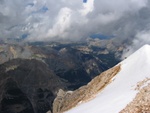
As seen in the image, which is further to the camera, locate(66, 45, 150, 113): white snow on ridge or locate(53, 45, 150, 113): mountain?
locate(66, 45, 150, 113): white snow on ridge

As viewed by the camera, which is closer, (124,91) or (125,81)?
(124,91)

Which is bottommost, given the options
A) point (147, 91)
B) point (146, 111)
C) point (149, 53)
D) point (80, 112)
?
point (146, 111)

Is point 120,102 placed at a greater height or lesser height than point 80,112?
lesser

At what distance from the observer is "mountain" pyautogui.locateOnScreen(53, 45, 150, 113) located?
115 feet

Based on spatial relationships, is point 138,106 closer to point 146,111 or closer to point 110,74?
point 146,111

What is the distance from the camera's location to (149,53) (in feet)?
201

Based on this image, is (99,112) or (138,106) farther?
(99,112)

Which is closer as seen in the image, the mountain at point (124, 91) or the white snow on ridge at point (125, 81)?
the mountain at point (124, 91)

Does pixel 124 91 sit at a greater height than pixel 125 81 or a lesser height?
lesser

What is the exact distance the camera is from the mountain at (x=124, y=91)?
35.0 meters

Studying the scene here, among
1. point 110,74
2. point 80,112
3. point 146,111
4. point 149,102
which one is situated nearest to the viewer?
point 146,111

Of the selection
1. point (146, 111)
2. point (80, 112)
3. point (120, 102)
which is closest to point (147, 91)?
point (120, 102)

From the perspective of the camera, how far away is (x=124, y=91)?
4716 centimetres

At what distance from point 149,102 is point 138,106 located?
44.3 inches
